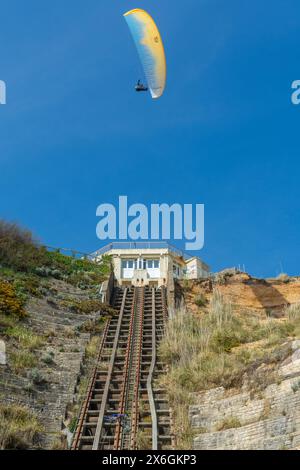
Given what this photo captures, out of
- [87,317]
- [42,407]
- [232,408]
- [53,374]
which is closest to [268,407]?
[232,408]

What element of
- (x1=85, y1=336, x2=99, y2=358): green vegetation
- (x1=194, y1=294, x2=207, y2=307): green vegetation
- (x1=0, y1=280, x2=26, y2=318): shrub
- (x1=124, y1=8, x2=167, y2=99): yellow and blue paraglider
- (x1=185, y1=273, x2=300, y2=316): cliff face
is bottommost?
(x1=85, y1=336, x2=99, y2=358): green vegetation

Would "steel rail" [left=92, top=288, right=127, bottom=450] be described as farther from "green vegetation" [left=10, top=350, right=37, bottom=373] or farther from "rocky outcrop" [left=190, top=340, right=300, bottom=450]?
"green vegetation" [left=10, top=350, right=37, bottom=373]

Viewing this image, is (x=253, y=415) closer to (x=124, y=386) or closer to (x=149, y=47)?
(x=124, y=386)

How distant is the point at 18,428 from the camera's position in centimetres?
1362

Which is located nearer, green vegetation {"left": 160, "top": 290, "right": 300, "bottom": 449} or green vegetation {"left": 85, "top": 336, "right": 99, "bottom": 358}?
green vegetation {"left": 160, "top": 290, "right": 300, "bottom": 449}

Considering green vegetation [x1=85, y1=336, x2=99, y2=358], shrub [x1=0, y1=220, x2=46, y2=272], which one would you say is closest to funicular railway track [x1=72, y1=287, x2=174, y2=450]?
green vegetation [x1=85, y1=336, x2=99, y2=358]

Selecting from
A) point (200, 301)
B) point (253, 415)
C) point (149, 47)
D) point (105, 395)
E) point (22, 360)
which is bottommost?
point (253, 415)

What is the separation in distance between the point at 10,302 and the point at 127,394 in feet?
29.1

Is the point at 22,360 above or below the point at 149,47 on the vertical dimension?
below

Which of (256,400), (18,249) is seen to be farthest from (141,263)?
(256,400)

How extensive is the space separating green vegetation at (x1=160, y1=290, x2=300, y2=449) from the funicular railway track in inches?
19.4

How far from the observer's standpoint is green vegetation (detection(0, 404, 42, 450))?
12.8 metres

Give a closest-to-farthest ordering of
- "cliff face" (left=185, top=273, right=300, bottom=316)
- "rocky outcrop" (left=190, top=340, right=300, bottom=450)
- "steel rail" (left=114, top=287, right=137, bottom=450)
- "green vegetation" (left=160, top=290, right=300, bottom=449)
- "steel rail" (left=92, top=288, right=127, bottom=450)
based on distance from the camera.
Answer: "rocky outcrop" (left=190, top=340, right=300, bottom=450) < "steel rail" (left=92, top=288, right=127, bottom=450) < "steel rail" (left=114, top=287, right=137, bottom=450) < "green vegetation" (left=160, top=290, right=300, bottom=449) < "cliff face" (left=185, top=273, right=300, bottom=316)

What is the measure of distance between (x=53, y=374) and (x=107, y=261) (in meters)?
24.6
